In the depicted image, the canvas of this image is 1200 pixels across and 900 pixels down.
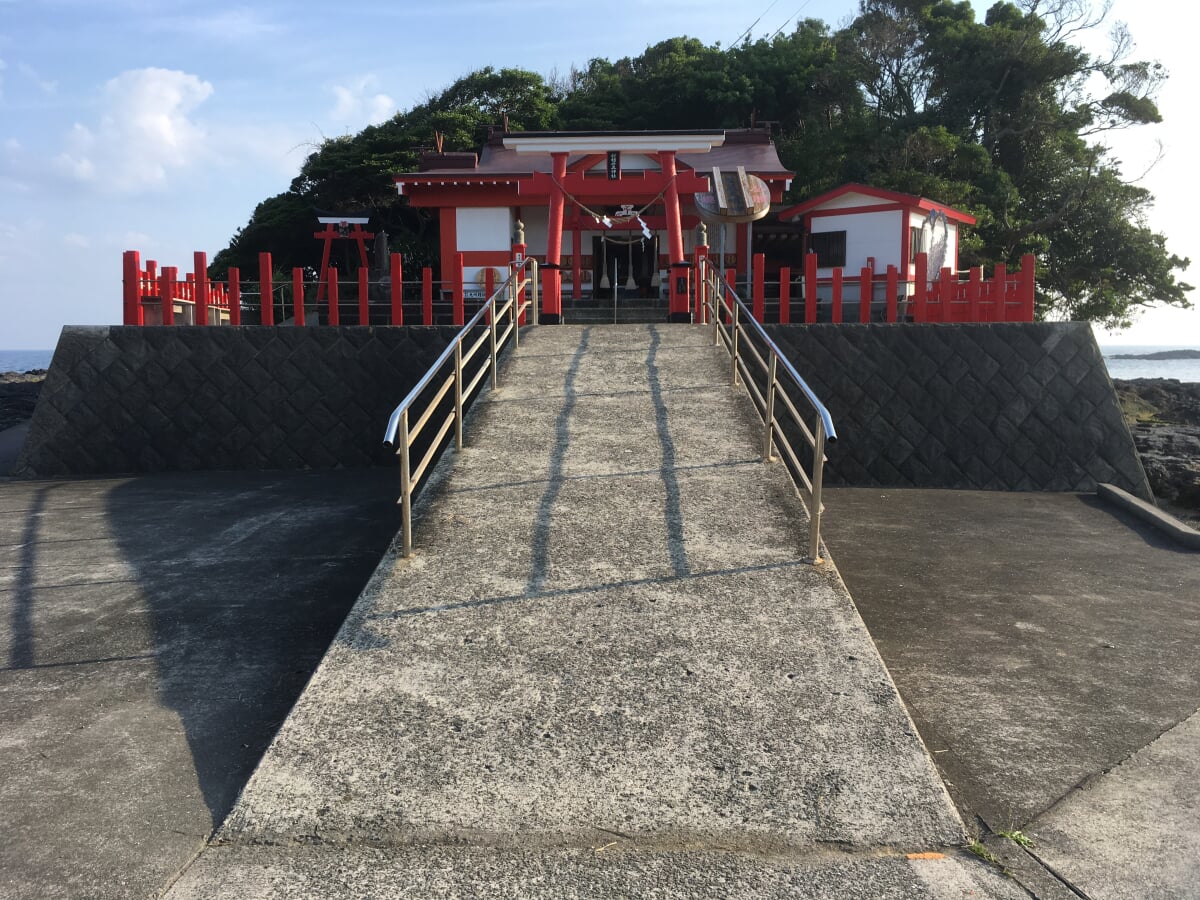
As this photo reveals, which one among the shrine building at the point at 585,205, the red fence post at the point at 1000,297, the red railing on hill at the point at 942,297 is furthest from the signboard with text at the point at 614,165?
the red fence post at the point at 1000,297

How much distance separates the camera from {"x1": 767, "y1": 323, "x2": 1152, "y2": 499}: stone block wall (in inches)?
362

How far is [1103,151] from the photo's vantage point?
2414 cm

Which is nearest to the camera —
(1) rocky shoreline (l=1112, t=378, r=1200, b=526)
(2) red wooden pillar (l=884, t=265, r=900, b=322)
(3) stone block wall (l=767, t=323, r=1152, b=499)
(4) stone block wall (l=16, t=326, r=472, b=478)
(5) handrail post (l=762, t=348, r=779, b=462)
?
(5) handrail post (l=762, t=348, r=779, b=462)

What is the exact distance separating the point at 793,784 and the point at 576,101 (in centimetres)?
3052

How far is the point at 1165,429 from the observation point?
59.5ft

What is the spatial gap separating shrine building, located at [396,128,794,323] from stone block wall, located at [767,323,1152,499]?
4030mm

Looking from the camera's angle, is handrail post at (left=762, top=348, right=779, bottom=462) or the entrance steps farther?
the entrance steps

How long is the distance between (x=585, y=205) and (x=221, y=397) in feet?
25.9

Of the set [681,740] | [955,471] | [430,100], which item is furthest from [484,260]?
[430,100]

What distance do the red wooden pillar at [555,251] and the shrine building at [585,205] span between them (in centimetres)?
3

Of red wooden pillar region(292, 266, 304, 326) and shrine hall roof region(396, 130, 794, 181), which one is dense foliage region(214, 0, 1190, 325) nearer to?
shrine hall roof region(396, 130, 794, 181)

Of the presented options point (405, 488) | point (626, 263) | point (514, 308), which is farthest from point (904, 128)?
point (405, 488)

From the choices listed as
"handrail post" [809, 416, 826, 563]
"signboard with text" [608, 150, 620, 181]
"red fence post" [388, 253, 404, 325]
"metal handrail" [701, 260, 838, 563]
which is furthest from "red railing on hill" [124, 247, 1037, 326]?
"handrail post" [809, 416, 826, 563]

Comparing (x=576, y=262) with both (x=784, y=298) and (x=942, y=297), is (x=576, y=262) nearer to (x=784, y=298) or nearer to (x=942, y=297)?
(x=784, y=298)
